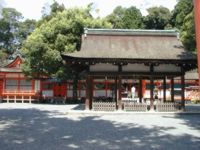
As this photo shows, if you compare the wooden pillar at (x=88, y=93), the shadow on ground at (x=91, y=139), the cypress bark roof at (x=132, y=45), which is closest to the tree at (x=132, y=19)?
the cypress bark roof at (x=132, y=45)

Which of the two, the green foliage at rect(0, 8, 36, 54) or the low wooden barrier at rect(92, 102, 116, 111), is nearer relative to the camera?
the low wooden barrier at rect(92, 102, 116, 111)

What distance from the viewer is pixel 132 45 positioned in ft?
71.2

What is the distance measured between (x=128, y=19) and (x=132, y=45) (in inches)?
1385

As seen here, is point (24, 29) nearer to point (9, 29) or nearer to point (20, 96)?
point (9, 29)

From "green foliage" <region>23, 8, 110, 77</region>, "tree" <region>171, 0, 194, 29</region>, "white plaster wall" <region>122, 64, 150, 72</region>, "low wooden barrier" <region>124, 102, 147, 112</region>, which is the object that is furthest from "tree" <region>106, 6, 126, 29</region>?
"low wooden barrier" <region>124, 102, 147, 112</region>

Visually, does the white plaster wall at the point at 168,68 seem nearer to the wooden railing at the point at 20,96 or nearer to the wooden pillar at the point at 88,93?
the wooden pillar at the point at 88,93

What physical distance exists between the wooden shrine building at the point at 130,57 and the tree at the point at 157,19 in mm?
37631

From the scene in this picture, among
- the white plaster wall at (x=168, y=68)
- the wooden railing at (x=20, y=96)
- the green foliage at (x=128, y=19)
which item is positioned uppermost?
the green foliage at (x=128, y=19)

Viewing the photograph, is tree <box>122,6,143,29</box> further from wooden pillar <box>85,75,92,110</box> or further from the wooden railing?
wooden pillar <box>85,75,92,110</box>

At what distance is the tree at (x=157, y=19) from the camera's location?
59.8m

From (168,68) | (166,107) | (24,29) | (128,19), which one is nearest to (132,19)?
(128,19)

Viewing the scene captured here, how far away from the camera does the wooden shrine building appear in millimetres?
19281

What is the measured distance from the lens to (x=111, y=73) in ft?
66.2

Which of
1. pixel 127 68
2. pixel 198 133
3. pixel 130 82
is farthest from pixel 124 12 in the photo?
pixel 198 133
